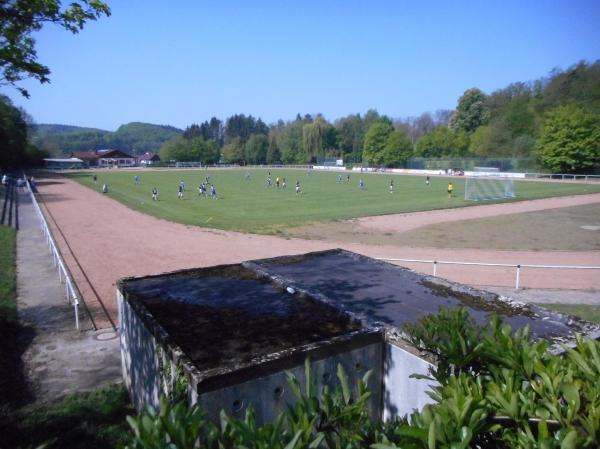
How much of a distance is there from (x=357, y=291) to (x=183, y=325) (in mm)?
3524

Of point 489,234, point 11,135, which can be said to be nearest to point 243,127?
point 11,135

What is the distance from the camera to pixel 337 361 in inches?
226

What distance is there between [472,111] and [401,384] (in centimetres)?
11723

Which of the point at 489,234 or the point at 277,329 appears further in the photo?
the point at 489,234

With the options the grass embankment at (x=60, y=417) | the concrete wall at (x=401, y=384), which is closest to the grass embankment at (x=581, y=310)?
the concrete wall at (x=401, y=384)

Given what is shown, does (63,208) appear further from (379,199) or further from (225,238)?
(379,199)

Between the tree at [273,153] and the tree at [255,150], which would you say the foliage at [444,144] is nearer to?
the tree at [273,153]

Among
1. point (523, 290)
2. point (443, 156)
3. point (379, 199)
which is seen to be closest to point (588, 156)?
point (443, 156)

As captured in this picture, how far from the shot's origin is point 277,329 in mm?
6598

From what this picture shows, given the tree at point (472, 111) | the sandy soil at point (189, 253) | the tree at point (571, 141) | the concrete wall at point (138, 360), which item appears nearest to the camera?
the concrete wall at point (138, 360)

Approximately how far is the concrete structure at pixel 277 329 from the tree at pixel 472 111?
370ft

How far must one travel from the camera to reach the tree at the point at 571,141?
6788cm

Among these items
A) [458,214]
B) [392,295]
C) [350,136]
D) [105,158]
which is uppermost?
[350,136]

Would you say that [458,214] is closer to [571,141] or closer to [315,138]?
[571,141]
